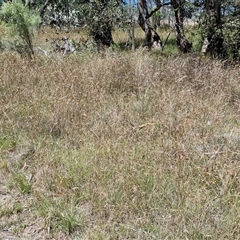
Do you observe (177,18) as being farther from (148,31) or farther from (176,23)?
(148,31)

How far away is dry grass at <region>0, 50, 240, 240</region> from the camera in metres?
2.07

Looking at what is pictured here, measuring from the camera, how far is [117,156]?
2.62 metres

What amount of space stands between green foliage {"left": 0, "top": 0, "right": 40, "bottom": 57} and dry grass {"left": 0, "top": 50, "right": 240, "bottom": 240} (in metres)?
1.20

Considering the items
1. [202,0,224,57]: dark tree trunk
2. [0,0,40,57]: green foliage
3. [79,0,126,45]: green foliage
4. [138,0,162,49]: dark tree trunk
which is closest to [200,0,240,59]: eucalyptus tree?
[202,0,224,57]: dark tree trunk

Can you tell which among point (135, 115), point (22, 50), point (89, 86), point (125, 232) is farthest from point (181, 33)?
point (125, 232)

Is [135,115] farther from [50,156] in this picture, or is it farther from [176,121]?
[50,156]

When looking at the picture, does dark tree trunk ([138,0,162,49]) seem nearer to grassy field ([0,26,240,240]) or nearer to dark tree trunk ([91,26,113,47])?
dark tree trunk ([91,26,113,47])

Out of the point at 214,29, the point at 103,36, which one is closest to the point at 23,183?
the point at 214,29

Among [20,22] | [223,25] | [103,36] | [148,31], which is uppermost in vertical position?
[20,22]

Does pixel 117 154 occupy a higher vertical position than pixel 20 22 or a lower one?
lower

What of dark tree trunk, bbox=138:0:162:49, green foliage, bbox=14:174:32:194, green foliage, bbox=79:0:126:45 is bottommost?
green foliage, bbox=14:174:32:194

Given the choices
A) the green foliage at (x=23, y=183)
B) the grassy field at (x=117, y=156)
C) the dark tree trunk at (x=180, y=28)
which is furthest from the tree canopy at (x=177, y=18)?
the green foliage at (x=23, y=183)

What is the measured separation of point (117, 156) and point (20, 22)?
3759 millimetres

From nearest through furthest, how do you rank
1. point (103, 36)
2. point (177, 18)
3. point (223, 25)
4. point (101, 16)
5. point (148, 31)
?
1. point (223, 25)
2. point (101, 16)
3. point (103, 36)
4. point (177, 18)
5. point (148, 31)
